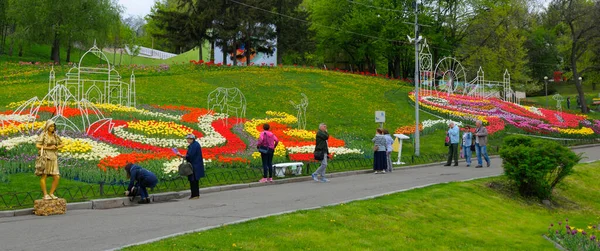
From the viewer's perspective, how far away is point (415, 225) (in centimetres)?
1097

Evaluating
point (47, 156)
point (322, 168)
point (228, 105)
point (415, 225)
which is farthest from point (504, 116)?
point (47, 156)

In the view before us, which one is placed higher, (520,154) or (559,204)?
(520,154)

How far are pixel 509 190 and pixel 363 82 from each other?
2982 cm

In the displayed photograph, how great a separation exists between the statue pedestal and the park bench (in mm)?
6699

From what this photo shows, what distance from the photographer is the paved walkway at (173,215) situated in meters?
8.37

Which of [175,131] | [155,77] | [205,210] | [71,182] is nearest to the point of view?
[205,210]

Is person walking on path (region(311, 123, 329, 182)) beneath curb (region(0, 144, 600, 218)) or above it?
above

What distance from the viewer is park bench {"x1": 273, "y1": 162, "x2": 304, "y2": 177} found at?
16.6m

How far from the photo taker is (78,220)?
33.2ft

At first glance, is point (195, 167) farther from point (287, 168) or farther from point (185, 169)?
point (287, 168)

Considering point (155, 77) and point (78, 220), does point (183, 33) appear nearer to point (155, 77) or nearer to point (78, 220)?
point (155, 77)

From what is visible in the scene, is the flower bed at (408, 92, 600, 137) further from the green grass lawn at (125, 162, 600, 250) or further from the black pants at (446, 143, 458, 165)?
the green grass lawn at (125, 162, 600, 250)

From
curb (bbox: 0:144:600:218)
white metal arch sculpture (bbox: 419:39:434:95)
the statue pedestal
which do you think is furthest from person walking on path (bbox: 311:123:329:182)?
white metal arch sculpture (bbox: 419:39:434:95)

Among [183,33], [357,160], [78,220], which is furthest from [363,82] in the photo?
[78,220]
